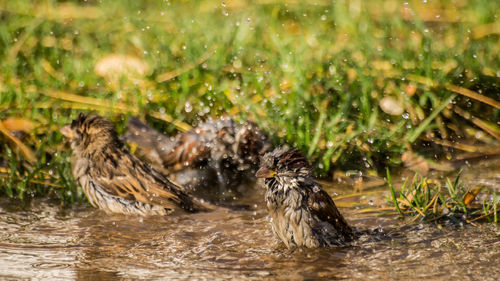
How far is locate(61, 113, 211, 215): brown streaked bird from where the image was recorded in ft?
18.2

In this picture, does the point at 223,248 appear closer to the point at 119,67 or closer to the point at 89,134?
the point at 89,134

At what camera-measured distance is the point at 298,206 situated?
4.37 meters

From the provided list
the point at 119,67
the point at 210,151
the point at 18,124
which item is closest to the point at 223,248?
the point at 210,151

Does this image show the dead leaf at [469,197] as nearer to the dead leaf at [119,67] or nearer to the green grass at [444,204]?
the green grass at [444,204]

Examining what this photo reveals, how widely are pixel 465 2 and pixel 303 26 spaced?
212 cm

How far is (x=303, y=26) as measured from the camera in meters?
7.95

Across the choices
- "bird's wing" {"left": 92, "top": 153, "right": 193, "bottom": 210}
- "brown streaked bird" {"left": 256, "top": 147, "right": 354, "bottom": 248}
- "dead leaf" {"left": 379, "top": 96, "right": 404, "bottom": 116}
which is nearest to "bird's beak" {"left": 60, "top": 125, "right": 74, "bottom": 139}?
"bird's wing" {"left": 92, "top": 153, "right": 193, "bottom": 210}

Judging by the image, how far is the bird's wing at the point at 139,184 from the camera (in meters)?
5.51

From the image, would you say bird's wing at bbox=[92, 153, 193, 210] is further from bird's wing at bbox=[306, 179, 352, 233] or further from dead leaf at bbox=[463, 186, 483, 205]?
dead leaf at bbox=[463, 186, 483, 205]

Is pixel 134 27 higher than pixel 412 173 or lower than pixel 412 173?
higher

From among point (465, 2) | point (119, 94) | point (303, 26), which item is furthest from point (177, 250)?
point (465, 2)

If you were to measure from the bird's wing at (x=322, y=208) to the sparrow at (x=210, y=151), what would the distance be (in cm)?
145

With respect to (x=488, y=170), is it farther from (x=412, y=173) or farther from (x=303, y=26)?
(x=303, y=26)

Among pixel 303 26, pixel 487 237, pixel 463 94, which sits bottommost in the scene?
pixel 487 237
